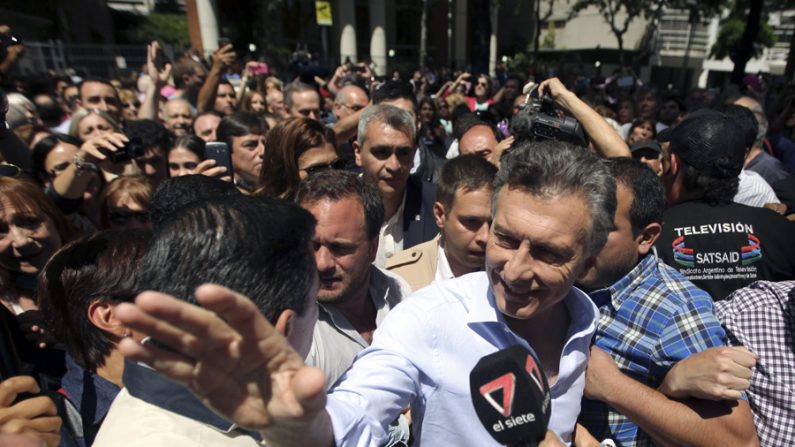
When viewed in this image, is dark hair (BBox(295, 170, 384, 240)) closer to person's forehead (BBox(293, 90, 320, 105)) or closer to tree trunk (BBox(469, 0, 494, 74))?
person's forehead (BBox(293, 90, 320, 105))

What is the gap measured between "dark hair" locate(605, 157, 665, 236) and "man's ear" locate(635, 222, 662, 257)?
0.02 meters

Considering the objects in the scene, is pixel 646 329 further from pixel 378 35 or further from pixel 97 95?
pixel 378 35

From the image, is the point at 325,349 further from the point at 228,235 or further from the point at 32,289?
the point at 32,289

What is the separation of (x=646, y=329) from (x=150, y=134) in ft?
11.8

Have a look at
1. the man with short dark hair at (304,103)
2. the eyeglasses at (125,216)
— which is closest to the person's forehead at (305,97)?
the man with short dark hair at (304,103)

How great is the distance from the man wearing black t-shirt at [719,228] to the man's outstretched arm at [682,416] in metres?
1.08

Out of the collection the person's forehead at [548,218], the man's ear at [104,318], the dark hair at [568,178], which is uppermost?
the dark hair at [568,178]

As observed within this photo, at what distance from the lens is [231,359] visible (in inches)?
32.0

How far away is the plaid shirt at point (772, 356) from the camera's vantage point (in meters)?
1.61

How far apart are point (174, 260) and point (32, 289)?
1913mm

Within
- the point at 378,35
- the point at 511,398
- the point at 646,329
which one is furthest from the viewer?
the point at 378,35

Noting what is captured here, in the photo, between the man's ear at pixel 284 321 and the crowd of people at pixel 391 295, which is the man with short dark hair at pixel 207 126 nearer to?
the crowd of people at pixel 391 295

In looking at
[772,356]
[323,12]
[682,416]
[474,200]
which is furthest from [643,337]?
[323,12]

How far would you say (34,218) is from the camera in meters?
2.32
